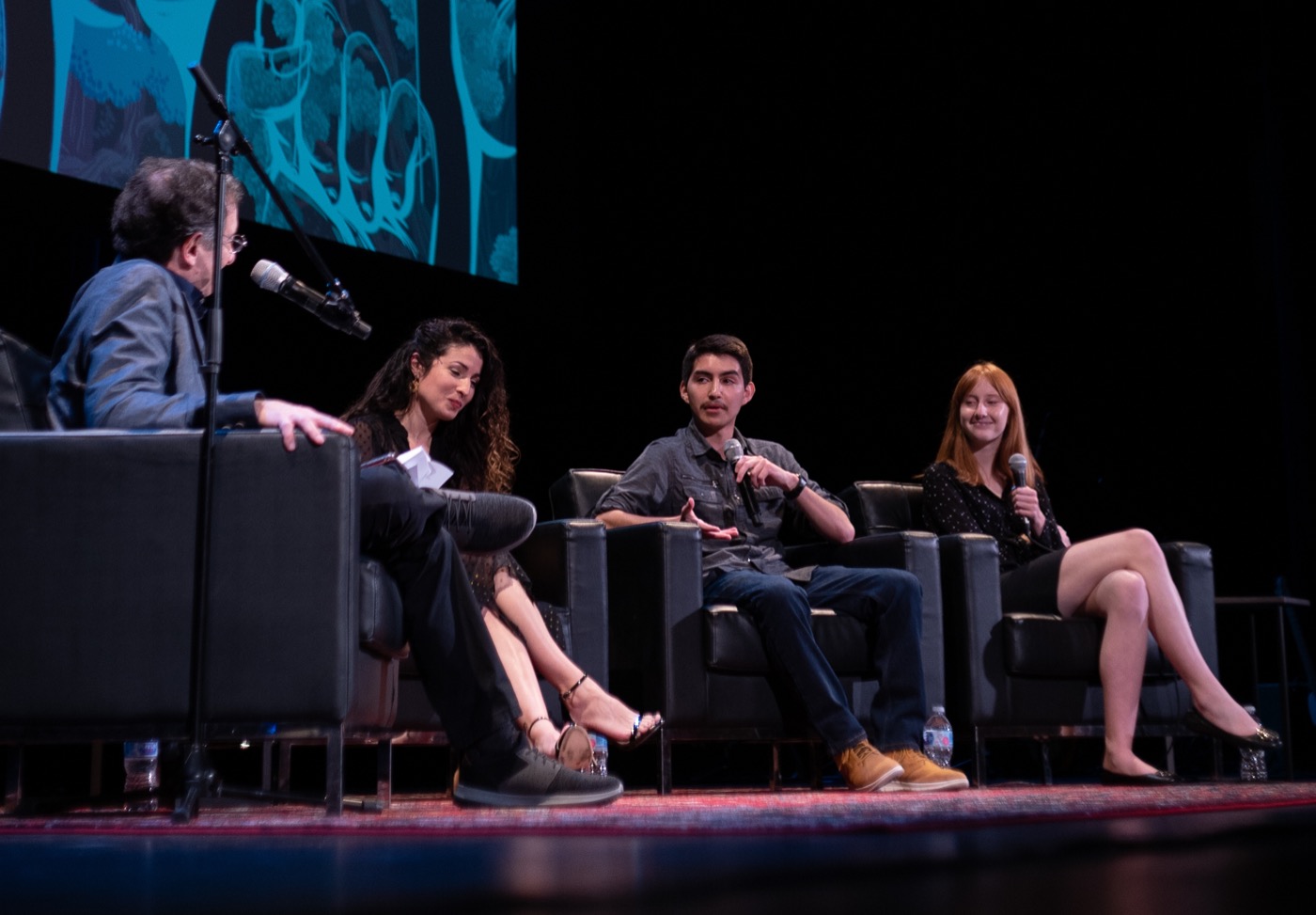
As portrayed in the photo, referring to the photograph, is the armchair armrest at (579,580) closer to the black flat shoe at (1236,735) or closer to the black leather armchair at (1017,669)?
the black leather armchair at (1017,669)

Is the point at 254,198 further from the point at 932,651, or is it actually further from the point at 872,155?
the point at 872,155

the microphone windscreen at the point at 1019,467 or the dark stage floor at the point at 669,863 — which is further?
the microphone windscreen at the point at 1019,467

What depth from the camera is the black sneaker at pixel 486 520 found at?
2459mm

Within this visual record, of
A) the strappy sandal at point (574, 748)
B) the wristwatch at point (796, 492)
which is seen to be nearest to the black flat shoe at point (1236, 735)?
the wristwatch at point (796, 492)

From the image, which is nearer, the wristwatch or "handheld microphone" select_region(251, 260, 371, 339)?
"handheld microphone" select_region(251, 260, 371, 339)

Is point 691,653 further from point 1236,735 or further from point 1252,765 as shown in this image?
point 1252,765

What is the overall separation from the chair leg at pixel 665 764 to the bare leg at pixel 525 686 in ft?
1.16

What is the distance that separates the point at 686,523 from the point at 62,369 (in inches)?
58.4

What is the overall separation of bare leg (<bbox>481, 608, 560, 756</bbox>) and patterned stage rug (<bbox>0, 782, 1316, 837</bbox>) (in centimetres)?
23

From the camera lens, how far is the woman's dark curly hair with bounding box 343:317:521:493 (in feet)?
9.89

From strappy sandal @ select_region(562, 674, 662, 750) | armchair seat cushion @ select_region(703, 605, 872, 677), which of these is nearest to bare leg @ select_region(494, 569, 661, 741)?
strappy sandal @ select_region(562, 674, 662, 750)

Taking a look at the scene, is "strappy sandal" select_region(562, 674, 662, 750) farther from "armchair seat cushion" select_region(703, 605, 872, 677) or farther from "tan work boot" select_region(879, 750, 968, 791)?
"tan work boot" select_region(879, 750, 968, 791)

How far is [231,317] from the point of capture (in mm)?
4230

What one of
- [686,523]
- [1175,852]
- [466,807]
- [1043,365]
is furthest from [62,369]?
[1043,365]
